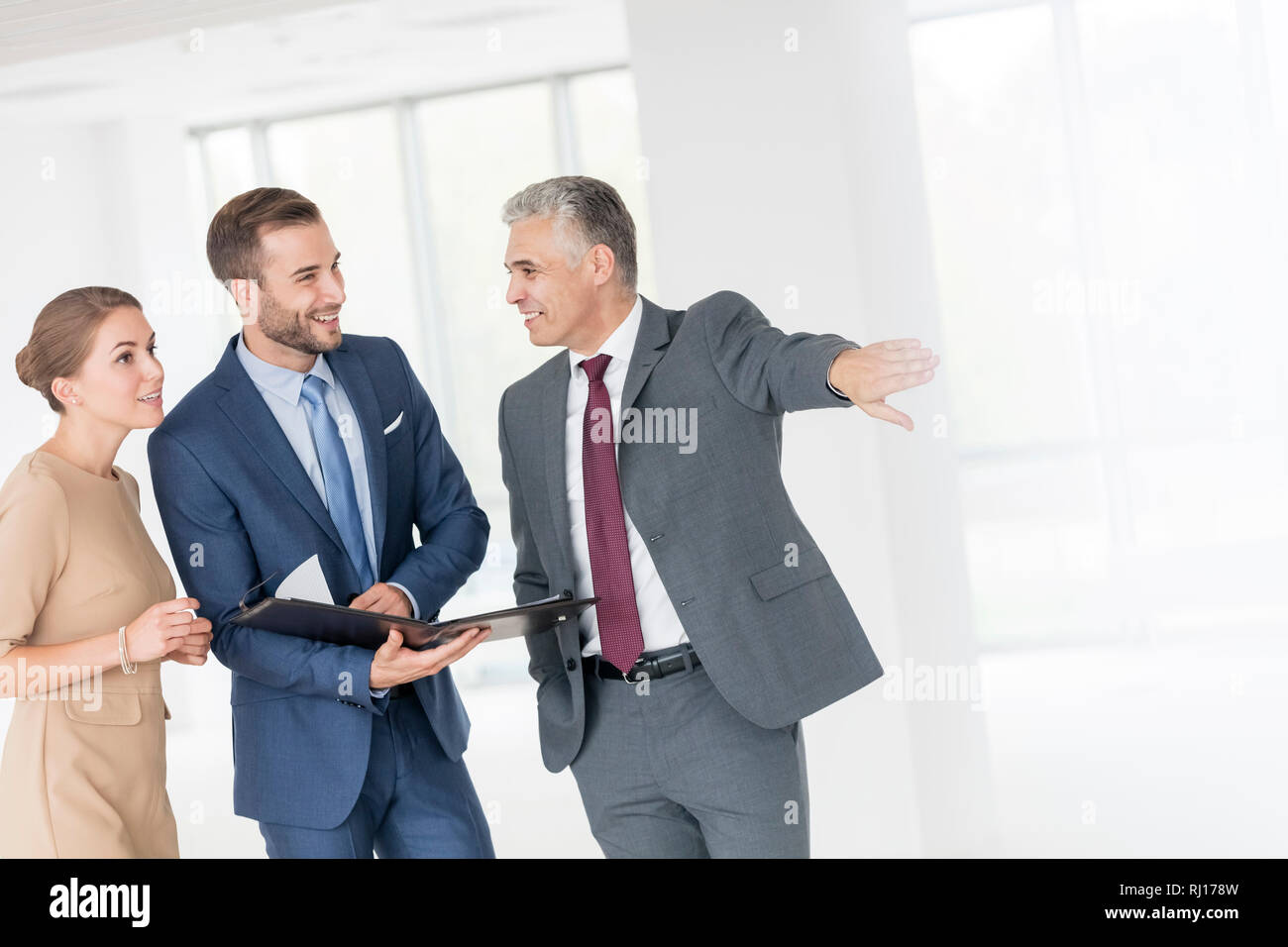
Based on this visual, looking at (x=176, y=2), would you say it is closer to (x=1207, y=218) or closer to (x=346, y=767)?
(x=346, y=767)

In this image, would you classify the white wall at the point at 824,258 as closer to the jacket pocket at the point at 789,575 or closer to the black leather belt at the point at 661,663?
the jacket pocket at the point at 789,575

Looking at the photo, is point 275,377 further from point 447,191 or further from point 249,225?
point 447,191

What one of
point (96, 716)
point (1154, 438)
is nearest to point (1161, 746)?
point (1154, 438)

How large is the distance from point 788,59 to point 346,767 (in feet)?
9.31

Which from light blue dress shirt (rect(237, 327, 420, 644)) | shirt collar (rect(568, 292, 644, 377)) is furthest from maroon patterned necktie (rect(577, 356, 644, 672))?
light blue dress shirt (rect(237, 327, 420, 644))

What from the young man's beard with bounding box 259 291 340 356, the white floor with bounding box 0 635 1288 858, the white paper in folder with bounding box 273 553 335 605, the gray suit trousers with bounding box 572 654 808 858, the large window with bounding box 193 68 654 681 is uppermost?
the large window with bounding box 193 68 654 681

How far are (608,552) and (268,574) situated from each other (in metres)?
0.64

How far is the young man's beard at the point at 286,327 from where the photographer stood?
7.57ft

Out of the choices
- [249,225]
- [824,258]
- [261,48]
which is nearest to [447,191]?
[261,48]

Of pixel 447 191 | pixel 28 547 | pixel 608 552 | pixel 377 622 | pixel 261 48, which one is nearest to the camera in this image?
pixel 377 622

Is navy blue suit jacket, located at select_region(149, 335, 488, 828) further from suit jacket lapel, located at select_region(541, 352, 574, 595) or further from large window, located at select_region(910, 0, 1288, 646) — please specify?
large window, located at select_region(910, 0, 1288, 646)

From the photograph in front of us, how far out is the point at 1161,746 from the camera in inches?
222

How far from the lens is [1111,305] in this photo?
7.19 m

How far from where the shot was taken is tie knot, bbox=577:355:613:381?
233 cm
